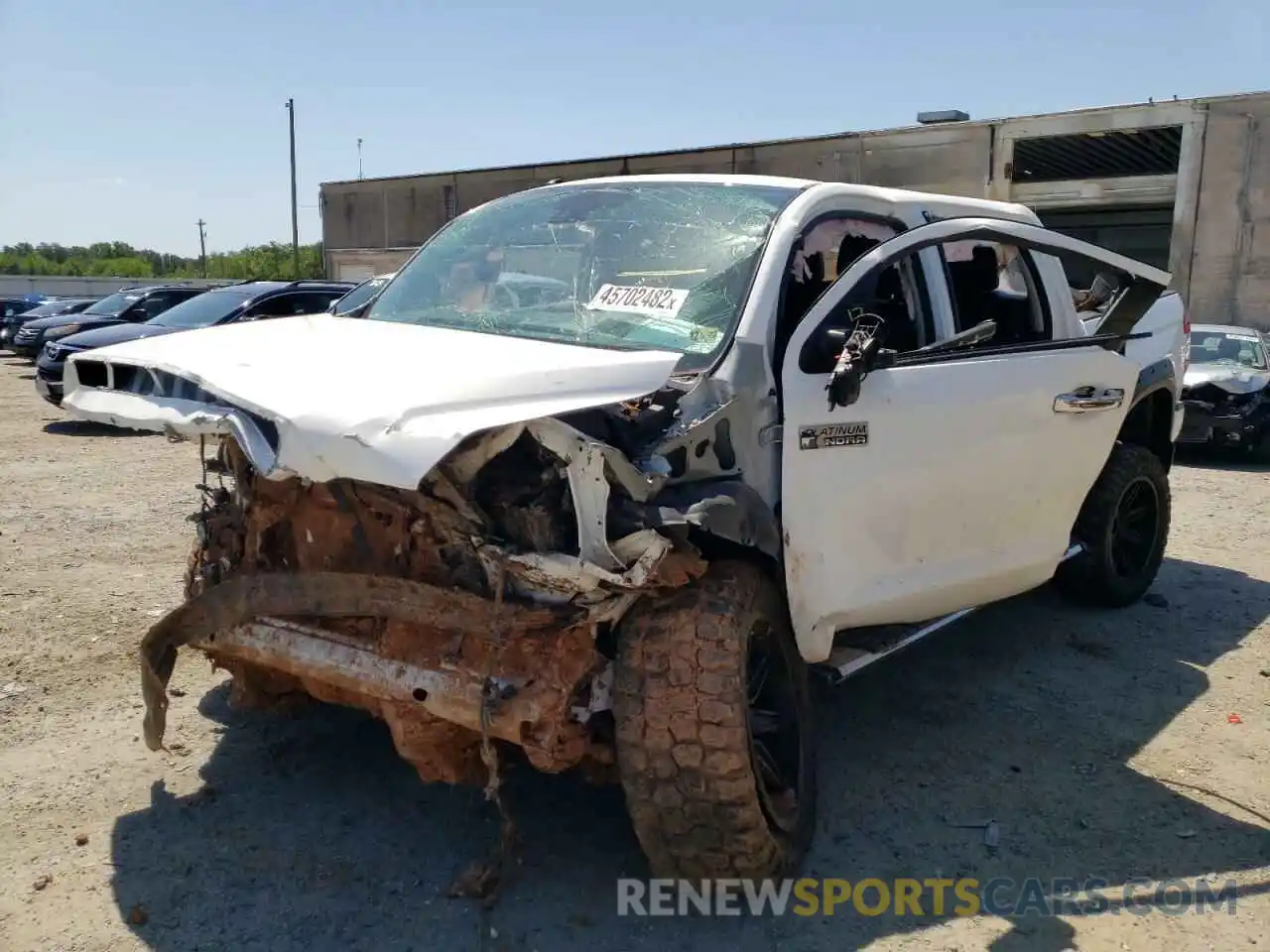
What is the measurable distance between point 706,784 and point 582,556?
74 cm

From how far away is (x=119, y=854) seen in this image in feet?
10.7

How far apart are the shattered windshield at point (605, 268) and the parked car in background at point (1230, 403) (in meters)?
8.54

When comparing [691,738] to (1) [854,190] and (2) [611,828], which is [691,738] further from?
(1) [854,190]

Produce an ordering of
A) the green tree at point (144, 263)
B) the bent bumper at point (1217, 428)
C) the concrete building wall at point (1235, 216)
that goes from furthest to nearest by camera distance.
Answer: the green tree at point (144, 263) < the concrete building wall at point (1235, 216) < the bent bumper at point (1217, 428)

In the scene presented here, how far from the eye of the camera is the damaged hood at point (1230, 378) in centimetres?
1124

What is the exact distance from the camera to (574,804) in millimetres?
3666

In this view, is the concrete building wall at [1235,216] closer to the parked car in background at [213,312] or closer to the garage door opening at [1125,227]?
the garage door opening at [1125,227]

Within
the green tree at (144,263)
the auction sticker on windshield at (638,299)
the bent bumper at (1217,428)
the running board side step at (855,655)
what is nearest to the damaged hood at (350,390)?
the auction sticker on windshield at (638,299)

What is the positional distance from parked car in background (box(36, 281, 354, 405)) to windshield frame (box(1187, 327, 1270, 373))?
→ 10.0m

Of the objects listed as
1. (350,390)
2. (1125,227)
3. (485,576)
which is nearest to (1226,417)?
(485,576)

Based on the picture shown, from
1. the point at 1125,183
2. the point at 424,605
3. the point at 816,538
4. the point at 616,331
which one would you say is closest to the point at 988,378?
the point at 816,538

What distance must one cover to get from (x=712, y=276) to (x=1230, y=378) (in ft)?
32.6

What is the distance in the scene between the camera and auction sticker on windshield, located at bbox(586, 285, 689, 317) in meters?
3.59

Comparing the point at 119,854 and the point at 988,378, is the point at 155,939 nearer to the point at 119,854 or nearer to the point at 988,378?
the point at 119,854
